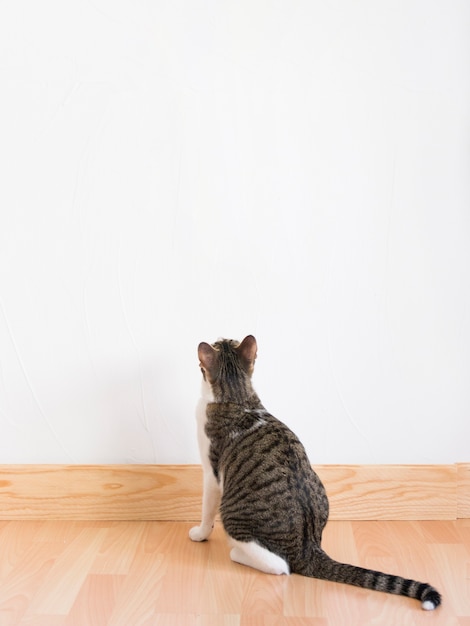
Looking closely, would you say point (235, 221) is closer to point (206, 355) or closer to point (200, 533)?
point (206, 355)

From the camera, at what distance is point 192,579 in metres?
2.05

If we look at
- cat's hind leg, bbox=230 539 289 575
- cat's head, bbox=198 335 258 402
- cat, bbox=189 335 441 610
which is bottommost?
cat's hind leg, bbox=230 539 289 575

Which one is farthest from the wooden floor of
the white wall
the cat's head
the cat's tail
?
the cat's head

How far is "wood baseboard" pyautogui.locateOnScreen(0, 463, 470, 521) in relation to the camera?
93.5 inches

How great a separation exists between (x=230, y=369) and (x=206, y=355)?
0.24ft

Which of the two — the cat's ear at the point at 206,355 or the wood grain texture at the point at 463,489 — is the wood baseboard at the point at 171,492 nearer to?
the wood grain texture at the point at 463,489

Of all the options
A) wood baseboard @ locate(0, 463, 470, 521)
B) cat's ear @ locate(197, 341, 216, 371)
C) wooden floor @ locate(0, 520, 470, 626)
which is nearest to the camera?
wooden floor @ locate(0, 520, 470, 626)

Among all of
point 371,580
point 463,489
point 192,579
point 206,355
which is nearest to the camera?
point 371,580

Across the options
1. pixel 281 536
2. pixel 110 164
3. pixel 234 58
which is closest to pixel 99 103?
pixel 110 164

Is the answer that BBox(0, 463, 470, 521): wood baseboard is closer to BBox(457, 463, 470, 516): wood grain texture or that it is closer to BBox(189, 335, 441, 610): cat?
BBox(457, 463, 470, 516): wood grain texture

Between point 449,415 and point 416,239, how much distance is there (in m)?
0.48

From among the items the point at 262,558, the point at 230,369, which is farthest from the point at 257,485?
the point at 230,369

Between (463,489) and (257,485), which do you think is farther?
(463,489)

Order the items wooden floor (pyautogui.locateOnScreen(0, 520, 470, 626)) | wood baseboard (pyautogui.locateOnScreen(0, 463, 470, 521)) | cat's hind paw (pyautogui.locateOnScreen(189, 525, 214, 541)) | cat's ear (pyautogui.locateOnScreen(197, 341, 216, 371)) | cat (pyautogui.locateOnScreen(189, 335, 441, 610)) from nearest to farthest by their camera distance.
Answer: wooden floor (pyautogui.locateOnScreen(0, 520, 470, 626))
cat (pyautogui.locateOnScreen(189, 335, 441, 610))
cat's ear (pyautogui.locateOnScreen(197, 341, 216, 371))
cat's hind paw (pyautogui.locateOnScreen(189, 525, 214, 541))
wood baseboard (pyautogui.locateOnScreen(0, 463, 470, 521))
